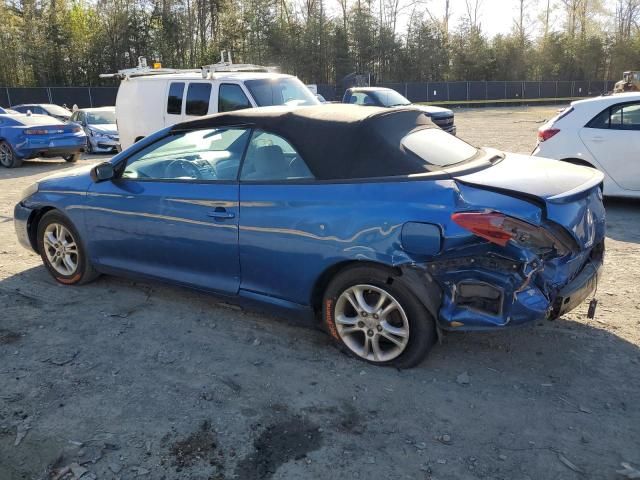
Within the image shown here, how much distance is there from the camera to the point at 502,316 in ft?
10.6

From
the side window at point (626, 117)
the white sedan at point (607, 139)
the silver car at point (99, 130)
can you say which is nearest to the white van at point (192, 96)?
the white sedan at point (607, 139)

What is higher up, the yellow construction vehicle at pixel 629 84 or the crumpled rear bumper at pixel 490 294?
the yellow construction vehicle at pixel 629 84

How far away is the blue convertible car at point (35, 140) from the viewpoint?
13.8 meters

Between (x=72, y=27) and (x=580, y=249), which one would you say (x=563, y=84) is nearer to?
(x=72, y=27)

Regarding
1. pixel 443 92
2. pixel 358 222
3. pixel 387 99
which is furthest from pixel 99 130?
pixel 443 92

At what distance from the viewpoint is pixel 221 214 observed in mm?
4004

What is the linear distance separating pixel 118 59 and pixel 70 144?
2917 cm

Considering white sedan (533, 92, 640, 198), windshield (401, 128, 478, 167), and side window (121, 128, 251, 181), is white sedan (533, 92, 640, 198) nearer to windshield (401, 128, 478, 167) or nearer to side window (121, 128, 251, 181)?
windshield (401, 128, 478, 167)

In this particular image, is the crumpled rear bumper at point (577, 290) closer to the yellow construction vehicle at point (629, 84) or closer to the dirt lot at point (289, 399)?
the dirt lot at point (289, 399)

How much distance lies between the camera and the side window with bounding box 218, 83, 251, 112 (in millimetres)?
9656

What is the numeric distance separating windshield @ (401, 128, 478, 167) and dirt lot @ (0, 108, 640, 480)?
1.27 m

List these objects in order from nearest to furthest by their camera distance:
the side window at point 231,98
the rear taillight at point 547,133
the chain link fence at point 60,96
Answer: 1. the rear taillight at point 547,133
2. the side window at point 231,98
3. the chain link fence at point 60,96

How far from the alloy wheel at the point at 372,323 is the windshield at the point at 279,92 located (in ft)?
21.5

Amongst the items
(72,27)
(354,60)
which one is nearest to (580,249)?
(72,27)
